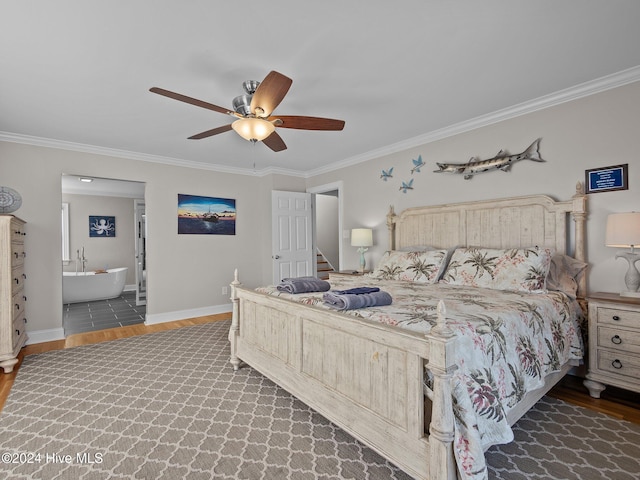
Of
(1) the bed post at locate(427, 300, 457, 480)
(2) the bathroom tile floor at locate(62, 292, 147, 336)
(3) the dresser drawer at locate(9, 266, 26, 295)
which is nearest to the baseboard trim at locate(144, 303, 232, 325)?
(2) the bathroom tile floor at locate(62, 292, 147, 336)

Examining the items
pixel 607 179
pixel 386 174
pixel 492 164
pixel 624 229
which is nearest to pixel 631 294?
pixel 624 229

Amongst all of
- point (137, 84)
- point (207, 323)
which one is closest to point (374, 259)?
point (207, 323)

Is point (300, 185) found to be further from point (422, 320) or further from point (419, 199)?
point (422, 320)

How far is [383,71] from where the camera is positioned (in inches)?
95.8

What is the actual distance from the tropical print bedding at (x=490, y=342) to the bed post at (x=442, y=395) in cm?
5

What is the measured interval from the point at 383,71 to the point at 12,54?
254 centimetres

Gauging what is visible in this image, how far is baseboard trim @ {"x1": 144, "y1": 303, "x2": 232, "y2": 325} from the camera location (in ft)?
15.3

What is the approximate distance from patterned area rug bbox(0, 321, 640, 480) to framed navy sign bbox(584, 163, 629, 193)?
1742mm

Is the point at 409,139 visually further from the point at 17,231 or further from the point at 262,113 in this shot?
the point at 17,231

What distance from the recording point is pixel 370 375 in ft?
5.65

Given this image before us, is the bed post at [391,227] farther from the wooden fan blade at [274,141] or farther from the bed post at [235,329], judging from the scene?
the bed post at [235,329]

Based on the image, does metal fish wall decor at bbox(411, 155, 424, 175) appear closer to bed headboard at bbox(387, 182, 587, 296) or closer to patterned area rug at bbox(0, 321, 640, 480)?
bed headboard at bbox(387, 182, 587, 296)

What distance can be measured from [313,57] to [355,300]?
5.45 ft

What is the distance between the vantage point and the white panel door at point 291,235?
17.9 feet
